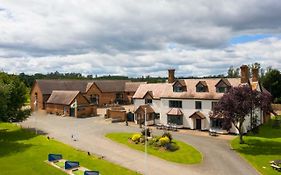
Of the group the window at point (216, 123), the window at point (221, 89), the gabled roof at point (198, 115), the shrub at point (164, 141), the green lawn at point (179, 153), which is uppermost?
the window at point (221, 89)

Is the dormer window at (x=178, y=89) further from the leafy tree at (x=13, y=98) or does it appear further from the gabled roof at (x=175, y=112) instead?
the leafy tree at (x=13, y=98)

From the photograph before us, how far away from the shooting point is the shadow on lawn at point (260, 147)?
38781 millimetres

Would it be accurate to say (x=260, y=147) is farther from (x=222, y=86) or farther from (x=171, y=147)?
(x=222, y=86)

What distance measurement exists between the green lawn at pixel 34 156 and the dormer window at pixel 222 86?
Result: 25.3 m

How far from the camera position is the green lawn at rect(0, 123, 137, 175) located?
101 feet

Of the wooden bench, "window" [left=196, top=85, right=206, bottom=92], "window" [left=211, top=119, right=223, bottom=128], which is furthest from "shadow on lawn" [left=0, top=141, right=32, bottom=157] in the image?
the wooden bench

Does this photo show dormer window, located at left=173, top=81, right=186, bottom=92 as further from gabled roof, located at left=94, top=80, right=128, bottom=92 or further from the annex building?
gabled roof, located at left=94, top=80, right=128, bottom=92

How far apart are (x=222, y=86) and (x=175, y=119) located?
10296mm

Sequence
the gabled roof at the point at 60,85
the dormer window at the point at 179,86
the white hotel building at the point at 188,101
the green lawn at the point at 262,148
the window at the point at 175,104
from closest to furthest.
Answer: the green lawn at the point at 262,148
the white hotel building at the point at 188,101
the window at the point at 175,104
the dormer window at the point at 179,86
the gabled roof at the point at 60,85

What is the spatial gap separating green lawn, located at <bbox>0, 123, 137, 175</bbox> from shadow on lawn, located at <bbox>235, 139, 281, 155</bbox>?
55.8 feet

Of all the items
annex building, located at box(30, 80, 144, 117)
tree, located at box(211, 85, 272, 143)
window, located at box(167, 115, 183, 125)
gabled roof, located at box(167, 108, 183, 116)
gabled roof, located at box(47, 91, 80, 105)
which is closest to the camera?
tree, located at box(211, 85, 272, 143)

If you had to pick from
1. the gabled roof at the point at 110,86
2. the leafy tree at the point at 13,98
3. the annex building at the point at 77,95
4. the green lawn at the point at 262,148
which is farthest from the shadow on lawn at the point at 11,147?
the gabled roof at the point at 110,86

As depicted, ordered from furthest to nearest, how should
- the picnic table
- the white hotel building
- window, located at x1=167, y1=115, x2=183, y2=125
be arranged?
1. window, located at x1=167, y1=115, x2=183, y2=125
2. the white hotel building
3. the picnic table

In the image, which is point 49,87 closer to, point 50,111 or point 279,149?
point 50,111
